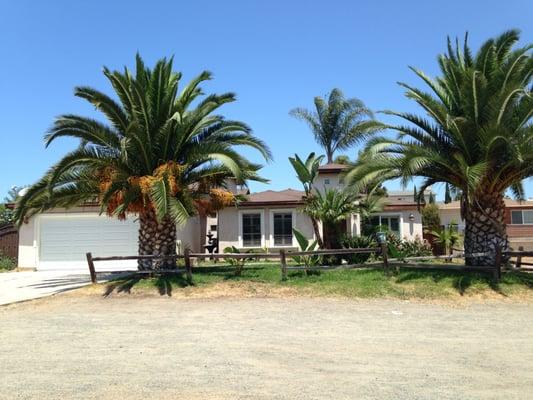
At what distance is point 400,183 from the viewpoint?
1499 centimetres

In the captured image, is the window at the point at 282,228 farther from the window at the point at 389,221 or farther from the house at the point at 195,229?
the window at the point at 389,221

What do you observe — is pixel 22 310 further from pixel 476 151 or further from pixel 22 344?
pixel 476 151

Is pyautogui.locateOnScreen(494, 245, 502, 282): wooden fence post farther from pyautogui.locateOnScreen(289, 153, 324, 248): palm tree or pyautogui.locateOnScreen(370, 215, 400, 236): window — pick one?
pyautogui.locateOnScreen(370, 215, 400, 236): window

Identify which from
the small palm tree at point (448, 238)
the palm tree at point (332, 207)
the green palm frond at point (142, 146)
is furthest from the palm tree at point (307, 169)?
the small palm tree at point (448, 238)

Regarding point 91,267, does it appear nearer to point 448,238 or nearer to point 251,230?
point 251,230

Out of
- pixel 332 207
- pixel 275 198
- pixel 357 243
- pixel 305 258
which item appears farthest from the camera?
pixel 275 198

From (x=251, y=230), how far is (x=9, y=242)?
11.2 m

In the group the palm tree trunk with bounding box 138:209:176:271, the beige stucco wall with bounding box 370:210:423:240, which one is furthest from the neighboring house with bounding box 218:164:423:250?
the palm tree trunk with bounding box 138:209:176:271

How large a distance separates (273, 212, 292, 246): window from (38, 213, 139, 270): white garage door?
634 centimetres

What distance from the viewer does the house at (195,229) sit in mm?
22156

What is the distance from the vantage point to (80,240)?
72.9 ft

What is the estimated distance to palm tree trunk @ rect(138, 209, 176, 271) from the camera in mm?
15805

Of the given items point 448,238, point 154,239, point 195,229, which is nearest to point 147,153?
point 154,239

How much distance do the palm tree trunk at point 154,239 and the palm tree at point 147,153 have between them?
31mm
